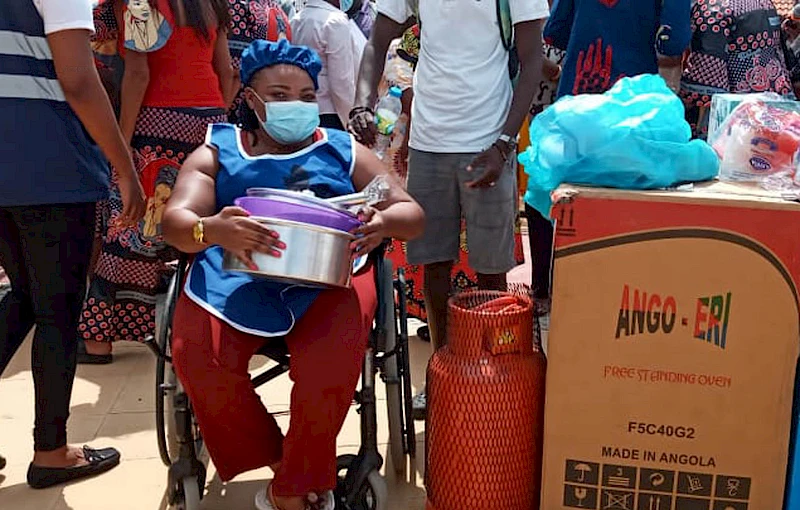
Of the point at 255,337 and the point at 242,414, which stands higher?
the point at 255,337

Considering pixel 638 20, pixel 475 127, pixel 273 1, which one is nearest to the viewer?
pixel 475 127

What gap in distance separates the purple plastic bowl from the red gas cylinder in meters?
0.45

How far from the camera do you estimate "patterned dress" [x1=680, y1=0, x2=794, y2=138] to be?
3490mm

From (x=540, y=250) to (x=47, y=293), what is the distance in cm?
238

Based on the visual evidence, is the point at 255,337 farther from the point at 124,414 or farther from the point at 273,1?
the point at 273,1

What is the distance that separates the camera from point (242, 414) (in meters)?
2.33

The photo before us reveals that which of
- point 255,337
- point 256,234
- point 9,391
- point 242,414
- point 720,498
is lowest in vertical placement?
point 9,391

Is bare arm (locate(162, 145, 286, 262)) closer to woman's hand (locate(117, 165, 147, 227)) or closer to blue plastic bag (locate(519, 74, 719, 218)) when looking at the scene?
woman's hand (locate(117, 165, 147, 227))

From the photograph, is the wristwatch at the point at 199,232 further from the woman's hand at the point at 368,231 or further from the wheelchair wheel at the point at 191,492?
the wheelchair wheel at the point at 191,492

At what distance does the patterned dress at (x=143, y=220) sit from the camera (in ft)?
10.7

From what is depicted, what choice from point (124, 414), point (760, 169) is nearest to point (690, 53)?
point (760, 169)

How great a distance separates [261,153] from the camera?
8.50ft

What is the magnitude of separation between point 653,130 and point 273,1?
236cm

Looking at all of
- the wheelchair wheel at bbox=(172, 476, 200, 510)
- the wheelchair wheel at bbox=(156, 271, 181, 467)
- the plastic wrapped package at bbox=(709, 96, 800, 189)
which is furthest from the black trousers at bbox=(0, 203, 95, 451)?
the plastic wrapped package at bbox=(709, 96, 800, 189)
